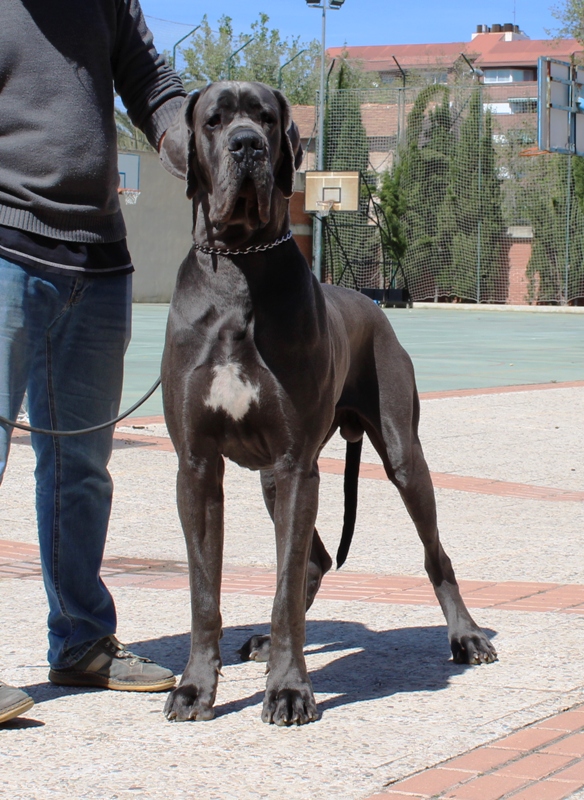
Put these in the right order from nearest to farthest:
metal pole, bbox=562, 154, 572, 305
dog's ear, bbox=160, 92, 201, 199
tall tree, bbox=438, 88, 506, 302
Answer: dog's ear, bbox=160, 92, 201, 199 → metal pole, bbox=562, 154, 572, 305 → tall tree, bbox=438, 88, 506, 302

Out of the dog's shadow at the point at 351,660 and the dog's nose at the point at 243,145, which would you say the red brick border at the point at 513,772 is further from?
the dog's nose at the point at 243,145

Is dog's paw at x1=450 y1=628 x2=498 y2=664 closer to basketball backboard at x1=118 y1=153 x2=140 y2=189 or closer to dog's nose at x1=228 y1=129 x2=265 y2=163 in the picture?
dog's nose at x1=228 y1=129 x2=265 y2=163

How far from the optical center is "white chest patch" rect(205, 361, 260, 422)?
3.40 m

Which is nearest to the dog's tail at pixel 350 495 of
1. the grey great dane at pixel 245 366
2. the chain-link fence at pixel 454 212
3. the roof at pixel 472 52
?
the grey great dane at pixel 245 366

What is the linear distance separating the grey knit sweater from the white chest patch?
63cm

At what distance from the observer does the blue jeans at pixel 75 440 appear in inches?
144

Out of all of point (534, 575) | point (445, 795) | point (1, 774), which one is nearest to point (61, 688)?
point (1, 774)

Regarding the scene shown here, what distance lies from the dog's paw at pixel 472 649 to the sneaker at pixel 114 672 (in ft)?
3.28

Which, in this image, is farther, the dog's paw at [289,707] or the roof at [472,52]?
the roof at [472,52]

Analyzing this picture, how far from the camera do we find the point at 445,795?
2.76 m

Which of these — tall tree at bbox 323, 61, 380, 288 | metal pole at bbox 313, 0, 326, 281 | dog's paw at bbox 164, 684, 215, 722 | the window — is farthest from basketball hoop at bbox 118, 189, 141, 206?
→ the window

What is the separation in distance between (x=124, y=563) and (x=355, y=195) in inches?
1224

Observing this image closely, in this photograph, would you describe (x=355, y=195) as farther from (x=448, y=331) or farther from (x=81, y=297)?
(x=81, y=297)

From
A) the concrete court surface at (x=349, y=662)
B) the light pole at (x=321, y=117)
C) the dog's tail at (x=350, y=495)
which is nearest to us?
the concrete court surface at (x=349, y=662)
